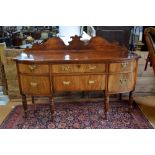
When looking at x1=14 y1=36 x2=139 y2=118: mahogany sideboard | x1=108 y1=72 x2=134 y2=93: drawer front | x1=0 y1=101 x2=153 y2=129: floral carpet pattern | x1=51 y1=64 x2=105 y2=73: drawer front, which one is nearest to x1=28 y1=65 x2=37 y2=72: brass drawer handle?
x1=14 y1=36 x2=139 y2=118: mahogany sideboard

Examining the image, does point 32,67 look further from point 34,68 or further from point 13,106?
point 13,106

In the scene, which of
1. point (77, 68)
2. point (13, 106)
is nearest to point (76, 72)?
point (77, 68)

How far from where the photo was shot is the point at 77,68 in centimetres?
179

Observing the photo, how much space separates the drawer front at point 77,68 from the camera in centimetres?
178

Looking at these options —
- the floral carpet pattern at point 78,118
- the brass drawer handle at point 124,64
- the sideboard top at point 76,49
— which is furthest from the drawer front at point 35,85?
the brass drawer handle at point 124,64

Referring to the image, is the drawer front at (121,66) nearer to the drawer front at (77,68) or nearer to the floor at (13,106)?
the drawer front at (77,68)

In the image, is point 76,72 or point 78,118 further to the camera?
point 78,118

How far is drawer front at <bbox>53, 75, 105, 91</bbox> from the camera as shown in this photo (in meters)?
1.82

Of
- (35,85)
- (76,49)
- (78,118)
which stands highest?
(76,49)

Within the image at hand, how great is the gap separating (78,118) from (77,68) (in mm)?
628

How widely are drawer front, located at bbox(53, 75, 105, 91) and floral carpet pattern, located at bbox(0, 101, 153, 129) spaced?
1.34 feet

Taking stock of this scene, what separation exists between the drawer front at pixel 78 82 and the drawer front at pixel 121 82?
8 centimetres

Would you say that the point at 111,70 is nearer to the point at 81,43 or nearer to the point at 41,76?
the point at 81,43
